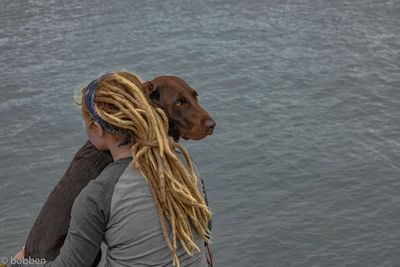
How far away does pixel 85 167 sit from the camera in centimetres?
259

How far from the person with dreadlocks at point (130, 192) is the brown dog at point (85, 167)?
0.21m

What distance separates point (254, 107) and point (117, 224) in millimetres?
6775

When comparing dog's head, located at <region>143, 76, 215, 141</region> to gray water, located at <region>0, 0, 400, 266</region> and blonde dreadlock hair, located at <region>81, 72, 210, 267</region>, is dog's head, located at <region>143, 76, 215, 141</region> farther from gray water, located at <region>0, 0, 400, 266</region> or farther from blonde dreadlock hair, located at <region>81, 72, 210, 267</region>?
gray water, located at <region>0, 0, 400, 266</region>

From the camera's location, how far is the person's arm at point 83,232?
2.22m

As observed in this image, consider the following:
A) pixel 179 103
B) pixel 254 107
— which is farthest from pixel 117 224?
pixel 254 107

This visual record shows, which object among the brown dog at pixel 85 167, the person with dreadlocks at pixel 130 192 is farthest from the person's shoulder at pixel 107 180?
the brown dog at pixel 85 167

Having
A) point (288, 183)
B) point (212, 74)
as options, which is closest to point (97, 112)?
point (288, 183)

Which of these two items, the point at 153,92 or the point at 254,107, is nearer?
the point at 153,92

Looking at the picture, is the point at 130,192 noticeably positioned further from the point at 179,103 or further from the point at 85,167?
the point at 179,103

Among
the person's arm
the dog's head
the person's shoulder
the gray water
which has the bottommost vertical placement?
the gray water

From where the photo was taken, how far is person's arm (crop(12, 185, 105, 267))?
2.22 m

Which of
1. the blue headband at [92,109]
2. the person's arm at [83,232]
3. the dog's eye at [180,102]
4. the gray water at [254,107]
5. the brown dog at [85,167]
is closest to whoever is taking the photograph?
the person's arm at [83,232]

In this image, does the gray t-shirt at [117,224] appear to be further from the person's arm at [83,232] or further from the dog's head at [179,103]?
the dog's head at [179,103]

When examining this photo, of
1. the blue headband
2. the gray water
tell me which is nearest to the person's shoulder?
the blue headband
